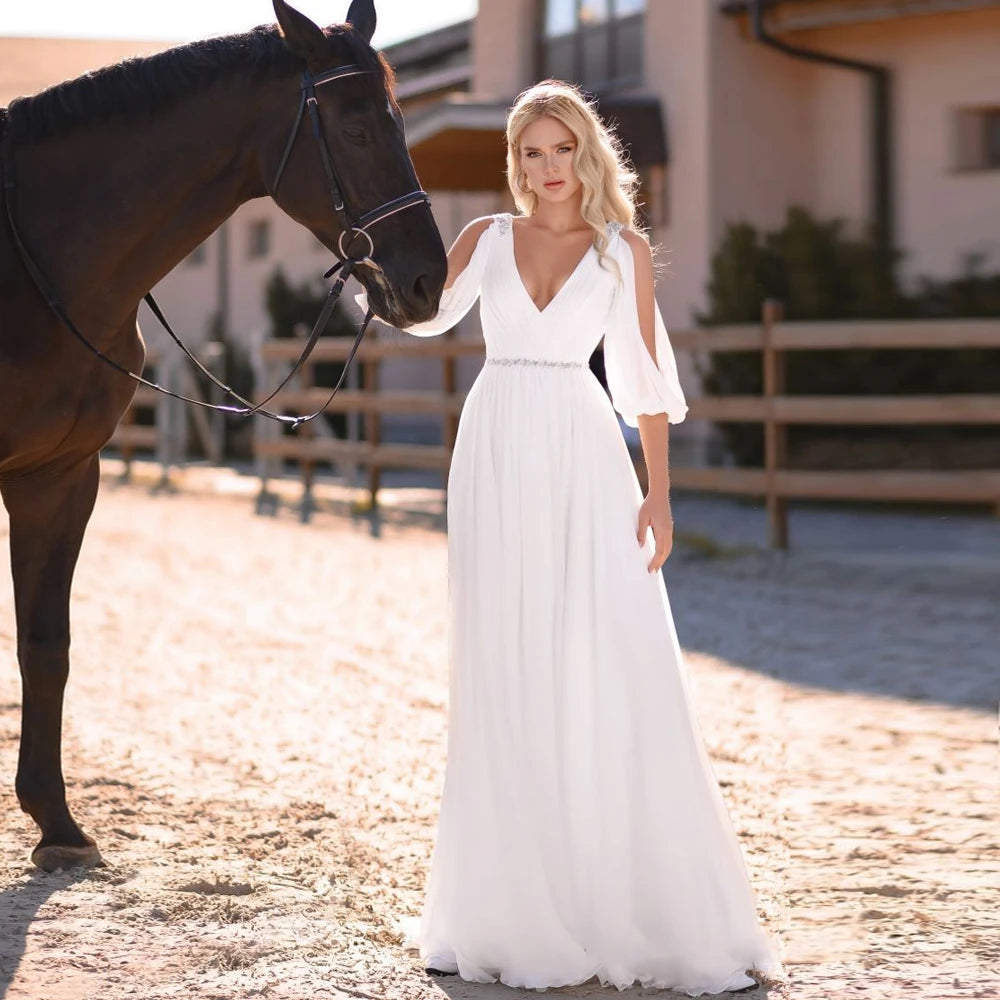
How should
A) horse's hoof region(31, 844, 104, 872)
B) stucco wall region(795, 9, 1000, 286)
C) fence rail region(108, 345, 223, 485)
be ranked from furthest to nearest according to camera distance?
fence rail region(108, 345, 223, 485), stucco wall region(795, 9, 1000, 286), horse's hoof region(31, 844, 104, 872)

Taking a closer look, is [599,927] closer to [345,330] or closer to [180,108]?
[180,108]

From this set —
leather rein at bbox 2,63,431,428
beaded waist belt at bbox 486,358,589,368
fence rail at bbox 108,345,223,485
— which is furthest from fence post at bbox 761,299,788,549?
fence rail at bbox 108,345,223,485

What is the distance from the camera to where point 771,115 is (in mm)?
14789

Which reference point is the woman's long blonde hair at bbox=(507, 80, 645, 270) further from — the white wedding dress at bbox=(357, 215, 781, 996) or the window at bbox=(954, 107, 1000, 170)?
the window at bbox=(954, 107, 1000, 170)

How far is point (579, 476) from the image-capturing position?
3439 mm

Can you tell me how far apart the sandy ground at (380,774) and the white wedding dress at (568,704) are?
0.45 feet

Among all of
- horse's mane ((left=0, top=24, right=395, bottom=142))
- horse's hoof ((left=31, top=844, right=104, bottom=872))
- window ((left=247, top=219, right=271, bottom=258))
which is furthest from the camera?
window ((left=247, top=219, right=271, bottom=258))

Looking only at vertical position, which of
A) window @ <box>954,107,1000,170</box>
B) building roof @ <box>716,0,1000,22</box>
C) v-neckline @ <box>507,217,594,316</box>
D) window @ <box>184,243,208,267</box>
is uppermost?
building roof @ <box>716,0,1000,22</box>

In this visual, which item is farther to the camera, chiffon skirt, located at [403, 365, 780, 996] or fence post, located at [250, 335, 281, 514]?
fence post, located at [250, 335, 281, 514]

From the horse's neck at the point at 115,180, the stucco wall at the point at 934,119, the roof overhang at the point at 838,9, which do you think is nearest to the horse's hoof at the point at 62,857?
the horse's neck at the point at 115,180

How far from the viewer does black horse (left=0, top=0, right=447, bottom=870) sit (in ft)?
12.0

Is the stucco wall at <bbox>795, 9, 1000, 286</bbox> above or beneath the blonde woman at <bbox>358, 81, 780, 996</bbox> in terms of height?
above

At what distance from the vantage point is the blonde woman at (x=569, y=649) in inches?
129

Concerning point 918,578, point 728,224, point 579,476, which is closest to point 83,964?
point 579,476
